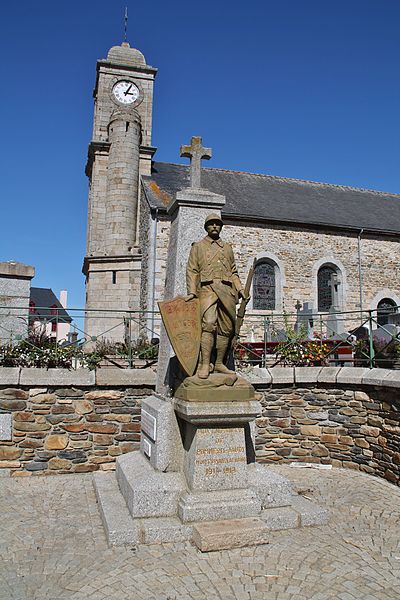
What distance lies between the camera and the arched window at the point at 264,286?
1691 centimetres

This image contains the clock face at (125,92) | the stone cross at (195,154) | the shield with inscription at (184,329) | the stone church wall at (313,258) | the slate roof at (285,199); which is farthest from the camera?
the clock face at (125,92)

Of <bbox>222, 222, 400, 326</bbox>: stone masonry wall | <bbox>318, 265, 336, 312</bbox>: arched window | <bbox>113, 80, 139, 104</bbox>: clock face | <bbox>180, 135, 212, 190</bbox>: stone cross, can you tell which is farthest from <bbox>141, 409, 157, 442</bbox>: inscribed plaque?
<bbox>113, 80, 139, 104</bbox>: clock face

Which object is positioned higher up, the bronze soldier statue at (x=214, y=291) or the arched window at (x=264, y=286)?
the arched window at (x=264, y=286)

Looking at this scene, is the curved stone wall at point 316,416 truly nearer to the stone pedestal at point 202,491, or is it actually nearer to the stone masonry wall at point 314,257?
the stone pedestal at point 202,491

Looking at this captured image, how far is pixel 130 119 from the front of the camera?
56.2 ft

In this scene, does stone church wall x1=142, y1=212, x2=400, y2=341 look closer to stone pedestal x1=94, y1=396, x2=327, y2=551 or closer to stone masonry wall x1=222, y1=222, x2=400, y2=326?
stone masonry wall x1=222, y1=222, x2=400, y2=326

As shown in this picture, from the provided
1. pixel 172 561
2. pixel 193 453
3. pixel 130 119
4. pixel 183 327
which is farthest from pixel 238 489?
pixel 130 119

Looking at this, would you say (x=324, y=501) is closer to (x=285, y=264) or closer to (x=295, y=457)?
(x=295, y=457)

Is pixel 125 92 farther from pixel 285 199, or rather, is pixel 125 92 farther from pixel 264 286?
pixel 264 286

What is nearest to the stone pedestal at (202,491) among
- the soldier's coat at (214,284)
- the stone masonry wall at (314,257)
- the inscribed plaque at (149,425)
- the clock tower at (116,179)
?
the inscribed plaque at (149,425)

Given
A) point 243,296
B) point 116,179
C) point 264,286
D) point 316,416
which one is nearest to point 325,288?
point 264,286

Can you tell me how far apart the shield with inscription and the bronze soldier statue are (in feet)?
0.22

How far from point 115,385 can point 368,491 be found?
373 centimetres

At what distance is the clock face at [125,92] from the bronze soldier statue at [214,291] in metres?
16.3
